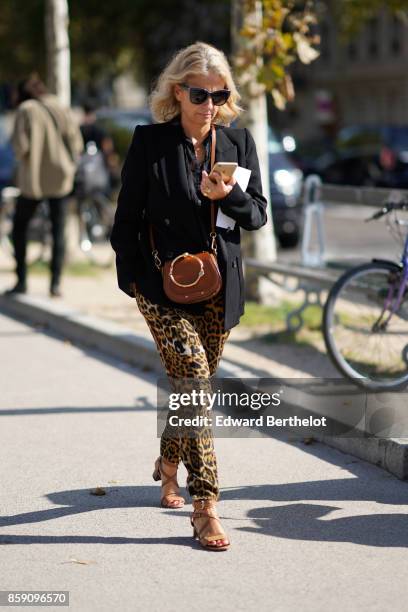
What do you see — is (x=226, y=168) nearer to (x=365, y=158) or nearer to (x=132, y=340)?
(x=132, y=340)

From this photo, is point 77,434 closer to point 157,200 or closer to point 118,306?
point 157,200

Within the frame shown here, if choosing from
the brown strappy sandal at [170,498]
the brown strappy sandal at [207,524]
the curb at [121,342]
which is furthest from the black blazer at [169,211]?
the curb at [121,342]

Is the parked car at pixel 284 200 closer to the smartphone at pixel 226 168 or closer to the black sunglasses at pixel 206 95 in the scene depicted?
the black sunglasses at pixel 206 95

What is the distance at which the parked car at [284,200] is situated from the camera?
18.0 m

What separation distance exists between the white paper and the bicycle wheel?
254cm

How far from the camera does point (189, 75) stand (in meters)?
4.99

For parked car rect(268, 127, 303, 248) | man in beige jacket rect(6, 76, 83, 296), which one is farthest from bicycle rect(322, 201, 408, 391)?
parked car rect(268, 127, 303, 248)

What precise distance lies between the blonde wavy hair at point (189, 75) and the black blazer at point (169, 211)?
61mm

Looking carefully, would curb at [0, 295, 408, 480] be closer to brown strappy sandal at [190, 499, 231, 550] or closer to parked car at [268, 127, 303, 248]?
brown strappy sandal at [190, 499, 231, 550]

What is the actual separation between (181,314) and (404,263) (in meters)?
2.64

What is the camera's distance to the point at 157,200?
500 cm

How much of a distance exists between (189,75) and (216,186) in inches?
18.3

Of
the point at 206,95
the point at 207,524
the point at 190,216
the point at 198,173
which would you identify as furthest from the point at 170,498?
the point at 206,95

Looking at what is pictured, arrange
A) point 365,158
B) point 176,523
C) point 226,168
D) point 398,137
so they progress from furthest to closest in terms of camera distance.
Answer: point 365,158 < point 398,137 < point 176,523 < point 226,168
